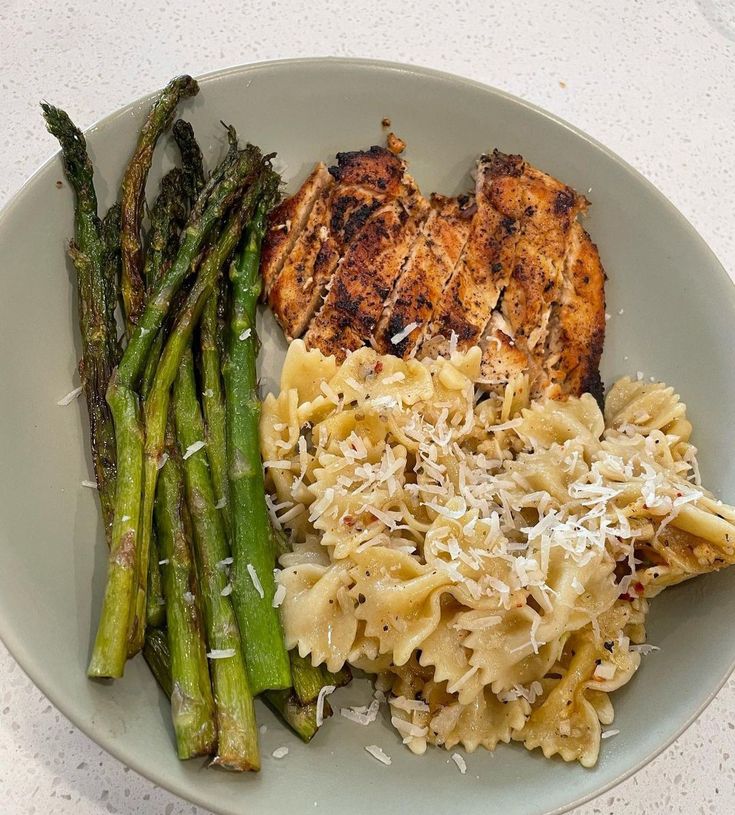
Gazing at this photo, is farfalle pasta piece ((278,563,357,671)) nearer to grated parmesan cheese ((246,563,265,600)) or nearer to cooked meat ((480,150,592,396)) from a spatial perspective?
grated parmesan cheese ((246,563,265,600))

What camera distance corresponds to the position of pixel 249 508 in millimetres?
2783

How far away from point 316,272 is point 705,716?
2.61m

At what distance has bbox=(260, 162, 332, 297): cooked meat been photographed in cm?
345

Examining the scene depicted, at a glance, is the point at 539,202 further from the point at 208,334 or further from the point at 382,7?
the point at 382,7

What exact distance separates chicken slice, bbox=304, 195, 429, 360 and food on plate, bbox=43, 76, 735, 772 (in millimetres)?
11

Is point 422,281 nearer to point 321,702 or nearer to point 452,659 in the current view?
point 452,659

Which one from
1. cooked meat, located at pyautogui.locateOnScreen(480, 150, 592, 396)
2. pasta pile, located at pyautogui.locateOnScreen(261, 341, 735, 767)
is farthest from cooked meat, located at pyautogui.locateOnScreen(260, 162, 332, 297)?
cooked meat, located at pyautogui.locateOnScreen(480, 150, 592, 396)

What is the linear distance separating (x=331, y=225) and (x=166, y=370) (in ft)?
3.61

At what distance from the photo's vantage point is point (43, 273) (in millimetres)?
3018

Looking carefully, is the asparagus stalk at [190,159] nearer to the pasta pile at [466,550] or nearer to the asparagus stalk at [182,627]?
the pasta pile at [466,550]

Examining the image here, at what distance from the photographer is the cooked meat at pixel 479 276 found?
3.38 metres

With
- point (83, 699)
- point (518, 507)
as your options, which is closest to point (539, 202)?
point (518, 507)

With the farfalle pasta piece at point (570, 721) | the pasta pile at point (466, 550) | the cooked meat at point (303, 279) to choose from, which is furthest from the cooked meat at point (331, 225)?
the farfalle pasta piece at point (570, 721)

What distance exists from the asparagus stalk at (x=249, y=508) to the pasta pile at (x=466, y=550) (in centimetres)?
12
